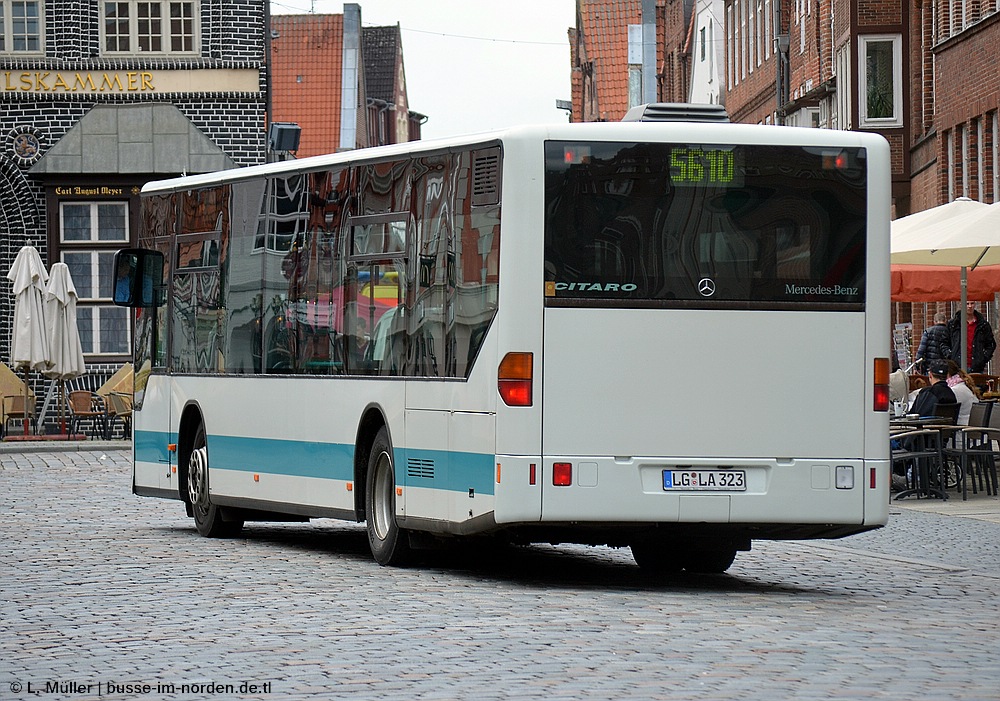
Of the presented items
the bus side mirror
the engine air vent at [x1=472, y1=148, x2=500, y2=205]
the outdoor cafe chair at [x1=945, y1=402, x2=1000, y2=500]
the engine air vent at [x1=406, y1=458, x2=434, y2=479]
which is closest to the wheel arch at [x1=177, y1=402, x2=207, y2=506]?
the bus side mirror

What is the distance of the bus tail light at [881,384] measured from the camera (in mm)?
12844

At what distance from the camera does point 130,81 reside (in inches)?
1500

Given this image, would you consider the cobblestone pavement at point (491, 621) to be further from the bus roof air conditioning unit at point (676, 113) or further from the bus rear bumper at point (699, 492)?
the bus roof air conditioning unit at point (676, 113)

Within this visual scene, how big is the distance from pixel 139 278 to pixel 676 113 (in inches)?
253

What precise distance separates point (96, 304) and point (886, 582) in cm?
2692

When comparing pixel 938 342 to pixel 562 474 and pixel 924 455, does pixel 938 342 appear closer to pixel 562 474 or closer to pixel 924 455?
pixel 924 455

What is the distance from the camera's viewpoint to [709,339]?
41.4 ft

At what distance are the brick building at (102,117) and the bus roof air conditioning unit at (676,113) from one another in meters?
25.1

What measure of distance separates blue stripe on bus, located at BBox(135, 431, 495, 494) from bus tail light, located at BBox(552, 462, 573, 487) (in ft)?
1.26

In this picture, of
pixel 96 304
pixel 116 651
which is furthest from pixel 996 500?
pixel 96 304

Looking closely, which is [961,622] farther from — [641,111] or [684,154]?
[641,111]

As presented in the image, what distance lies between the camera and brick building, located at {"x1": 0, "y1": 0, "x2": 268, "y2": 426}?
3784 centimetres

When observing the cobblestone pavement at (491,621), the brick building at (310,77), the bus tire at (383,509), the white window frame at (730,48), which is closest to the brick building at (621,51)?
the white window frame at (730,48)

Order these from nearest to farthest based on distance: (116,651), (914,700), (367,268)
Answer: (914,700), (116,651), (367,268)
